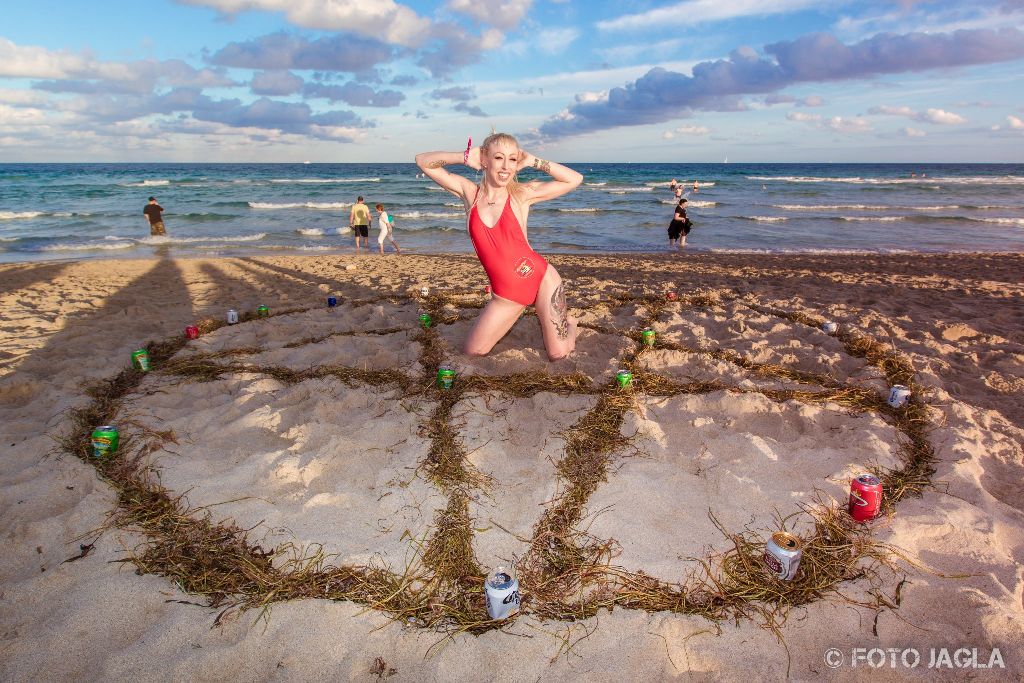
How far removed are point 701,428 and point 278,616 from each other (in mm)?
2861

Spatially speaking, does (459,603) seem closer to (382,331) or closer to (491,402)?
(491,402)

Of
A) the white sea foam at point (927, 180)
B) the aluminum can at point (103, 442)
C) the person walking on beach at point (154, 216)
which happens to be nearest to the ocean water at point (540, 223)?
the person walking on beach at point (154, 216)

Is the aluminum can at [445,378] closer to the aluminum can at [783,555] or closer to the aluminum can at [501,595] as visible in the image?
the aluminum can at [501,595]

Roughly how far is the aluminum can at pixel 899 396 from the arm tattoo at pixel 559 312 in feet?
8.96

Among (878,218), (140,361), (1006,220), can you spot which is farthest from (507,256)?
(1006,220)

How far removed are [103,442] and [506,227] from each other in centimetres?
342

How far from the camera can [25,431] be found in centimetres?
400

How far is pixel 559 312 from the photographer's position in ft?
16.7

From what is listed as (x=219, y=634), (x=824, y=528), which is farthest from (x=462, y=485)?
(x=824, y=528)

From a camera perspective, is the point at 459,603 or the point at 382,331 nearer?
the point at 459,603

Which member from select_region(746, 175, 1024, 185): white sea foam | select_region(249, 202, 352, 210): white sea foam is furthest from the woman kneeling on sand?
select_region(746, 175, 1024, 185): white sea foam

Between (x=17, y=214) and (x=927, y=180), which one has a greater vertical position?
(x=927, y=180)

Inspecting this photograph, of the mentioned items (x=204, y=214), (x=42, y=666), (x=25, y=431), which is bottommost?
(x=42, y=666)

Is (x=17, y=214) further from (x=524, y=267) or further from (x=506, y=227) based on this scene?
(x=524, y=267)
